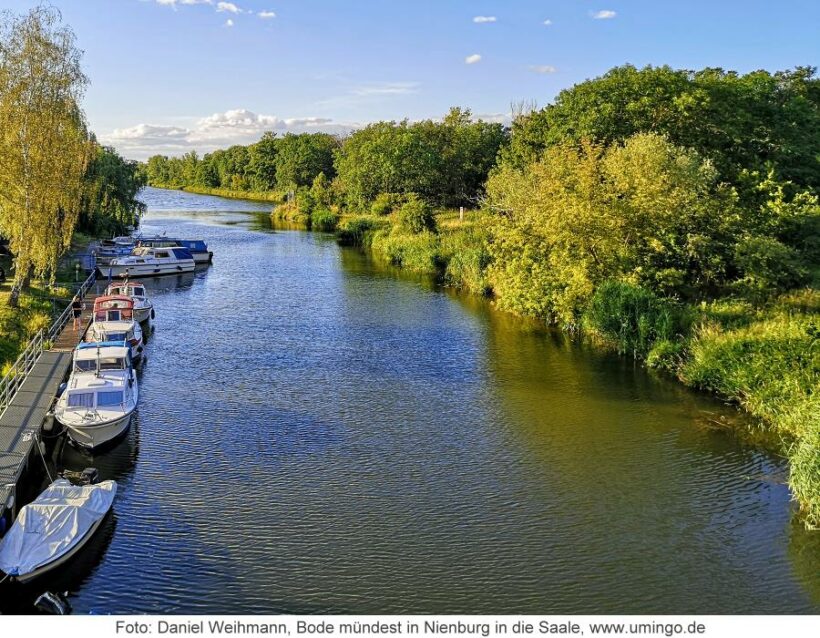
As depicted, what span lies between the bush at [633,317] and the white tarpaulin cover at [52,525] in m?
26.9

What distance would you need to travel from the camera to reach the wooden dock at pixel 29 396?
70.4 ft

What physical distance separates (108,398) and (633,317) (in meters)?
26.1

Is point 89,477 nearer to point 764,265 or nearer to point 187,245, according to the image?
point 764,265

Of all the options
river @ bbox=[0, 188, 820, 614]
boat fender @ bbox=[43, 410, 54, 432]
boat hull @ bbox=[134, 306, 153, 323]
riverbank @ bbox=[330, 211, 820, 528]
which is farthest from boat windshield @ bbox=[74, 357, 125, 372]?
riverbank @ bbox=[330, 211, 820, 528]

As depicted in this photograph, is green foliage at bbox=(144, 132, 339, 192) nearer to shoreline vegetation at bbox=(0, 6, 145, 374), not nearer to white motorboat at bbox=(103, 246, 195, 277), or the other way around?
white motorboat at bbox=(103, 246, 195, 277)

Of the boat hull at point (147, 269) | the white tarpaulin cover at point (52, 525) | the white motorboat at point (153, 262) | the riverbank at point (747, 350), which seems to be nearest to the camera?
the white tarpaulin cover at point (52, 525)

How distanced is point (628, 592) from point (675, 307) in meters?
23.6

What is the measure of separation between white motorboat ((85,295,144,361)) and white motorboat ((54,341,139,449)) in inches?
197

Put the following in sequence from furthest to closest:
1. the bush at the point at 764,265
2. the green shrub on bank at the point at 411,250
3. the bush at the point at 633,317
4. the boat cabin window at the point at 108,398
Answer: the green shrub on bank at the point at 411,250 → the bush at the point at 764,265 → the bush at the point at 633,317 → the boat cabin window at the point at 108,398

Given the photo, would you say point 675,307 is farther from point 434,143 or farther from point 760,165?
point 434,143

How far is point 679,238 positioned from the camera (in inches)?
1682

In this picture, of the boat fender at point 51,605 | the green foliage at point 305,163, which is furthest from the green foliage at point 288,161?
the boat fender at point 51,605

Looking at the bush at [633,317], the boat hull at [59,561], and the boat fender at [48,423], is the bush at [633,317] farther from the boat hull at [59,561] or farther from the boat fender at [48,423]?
the boat hull at [59,561]

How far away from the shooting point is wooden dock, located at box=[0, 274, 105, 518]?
2145cm
